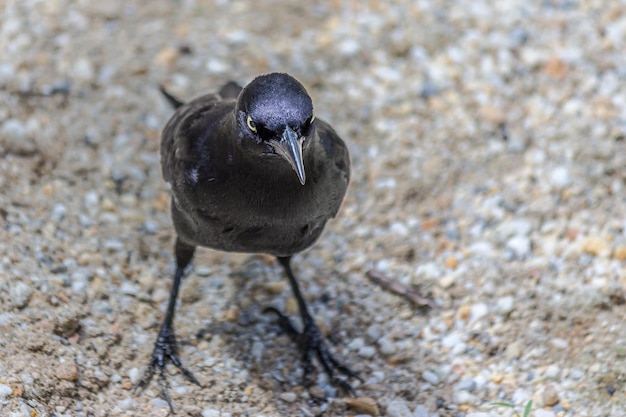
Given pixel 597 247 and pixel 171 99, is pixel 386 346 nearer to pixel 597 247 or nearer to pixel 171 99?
pixel 597 247

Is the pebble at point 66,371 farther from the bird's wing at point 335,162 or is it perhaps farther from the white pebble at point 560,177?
the white pebble at point 560,177

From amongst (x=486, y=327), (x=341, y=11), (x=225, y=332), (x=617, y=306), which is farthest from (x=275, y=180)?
(x=341, y=11)

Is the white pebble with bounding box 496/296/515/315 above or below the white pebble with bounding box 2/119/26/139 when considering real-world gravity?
below

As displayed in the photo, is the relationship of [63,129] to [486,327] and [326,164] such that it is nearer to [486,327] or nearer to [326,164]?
[326,164]

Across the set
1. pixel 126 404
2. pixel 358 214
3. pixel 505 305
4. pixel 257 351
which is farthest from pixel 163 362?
pixel 505 305

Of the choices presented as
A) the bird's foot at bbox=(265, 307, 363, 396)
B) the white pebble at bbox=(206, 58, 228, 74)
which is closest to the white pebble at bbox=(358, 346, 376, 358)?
the bird's foot at bbox=(265, 307, 363, 396)

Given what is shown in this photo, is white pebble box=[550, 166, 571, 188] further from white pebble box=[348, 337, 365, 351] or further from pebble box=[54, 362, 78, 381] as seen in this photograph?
pebble box=[54, 362, 78, 381]
